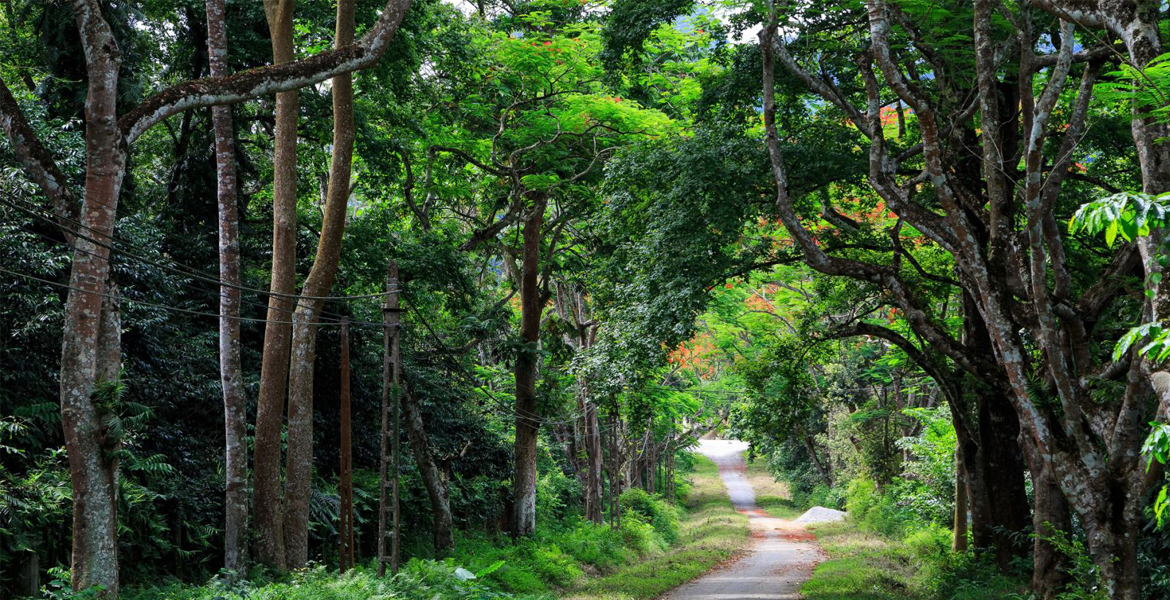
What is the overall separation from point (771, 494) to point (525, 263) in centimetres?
3764

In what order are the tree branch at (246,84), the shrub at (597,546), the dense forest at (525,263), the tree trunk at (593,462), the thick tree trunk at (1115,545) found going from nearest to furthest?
the tree branch at (246,84) < the dense forest at (525,263) < the thick tree trunk at (1115,545) < the shrub at (597,546) < the tree trunk at (593,462)

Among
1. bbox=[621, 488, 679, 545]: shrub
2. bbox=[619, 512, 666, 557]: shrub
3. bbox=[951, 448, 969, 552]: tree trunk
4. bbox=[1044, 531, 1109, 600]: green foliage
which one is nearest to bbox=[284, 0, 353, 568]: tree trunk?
bbox=[1044, 531, 1109, 600]: green foliage

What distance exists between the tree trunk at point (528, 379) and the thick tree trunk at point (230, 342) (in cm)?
908

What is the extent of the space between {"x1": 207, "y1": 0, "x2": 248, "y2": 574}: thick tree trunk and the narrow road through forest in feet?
27.3

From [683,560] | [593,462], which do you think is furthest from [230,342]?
[593,462]

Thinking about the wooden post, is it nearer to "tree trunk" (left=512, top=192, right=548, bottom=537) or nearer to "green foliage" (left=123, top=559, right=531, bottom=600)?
"green foliage" (left=123, top=559, right=531, bottom=600)

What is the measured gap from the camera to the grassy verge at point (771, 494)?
153 feet

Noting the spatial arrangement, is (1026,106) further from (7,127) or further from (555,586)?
(555,586)

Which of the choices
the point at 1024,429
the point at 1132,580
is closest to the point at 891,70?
the point at 1024,429

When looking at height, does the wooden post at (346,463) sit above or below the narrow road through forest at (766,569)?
above

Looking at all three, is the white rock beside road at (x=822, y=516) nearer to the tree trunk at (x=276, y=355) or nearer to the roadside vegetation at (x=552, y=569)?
the roadside vegetation at (x=552, y=569)

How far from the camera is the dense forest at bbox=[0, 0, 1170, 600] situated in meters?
9.32

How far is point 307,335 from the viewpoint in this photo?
45.5 ft

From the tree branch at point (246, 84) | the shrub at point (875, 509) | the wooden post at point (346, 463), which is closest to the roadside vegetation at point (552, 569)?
the wooden post at point (346, 463)
